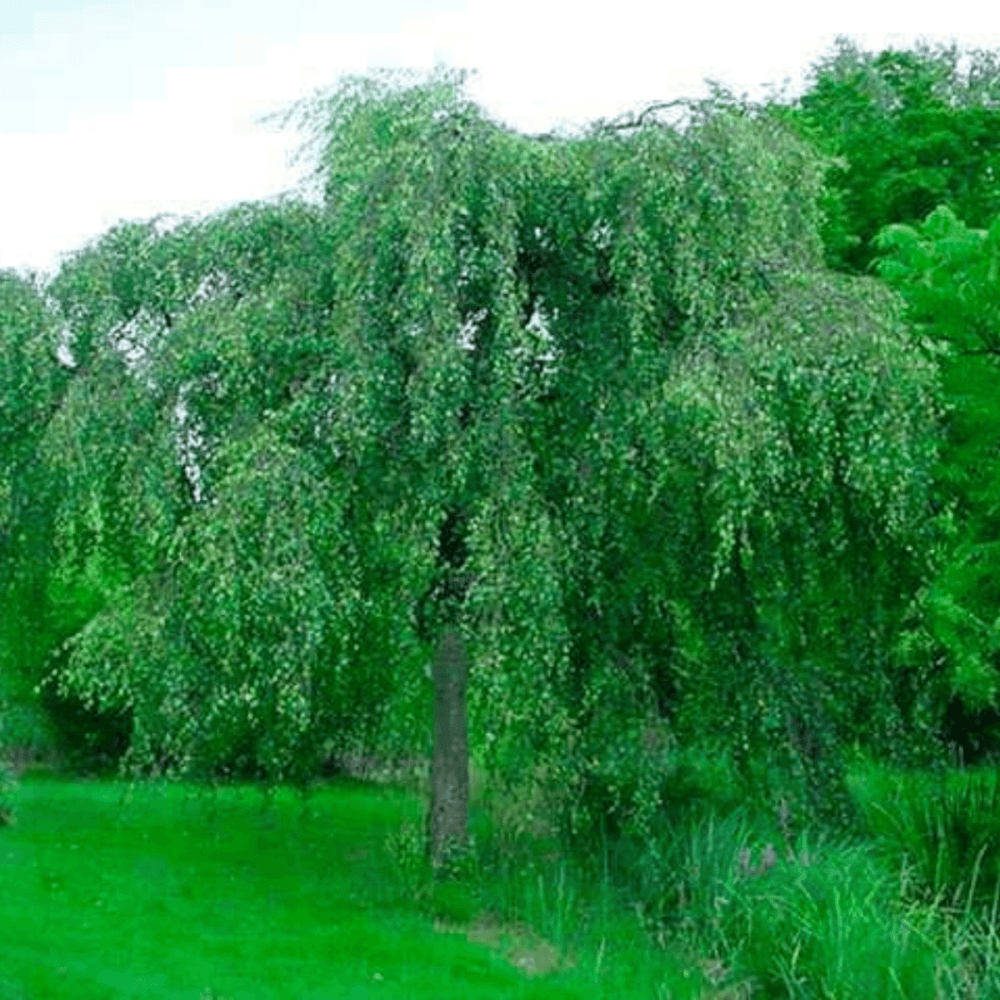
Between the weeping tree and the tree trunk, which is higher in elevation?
the weeping tree

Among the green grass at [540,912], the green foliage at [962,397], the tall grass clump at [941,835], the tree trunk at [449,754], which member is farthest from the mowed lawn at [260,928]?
the green foliage at [962,397]

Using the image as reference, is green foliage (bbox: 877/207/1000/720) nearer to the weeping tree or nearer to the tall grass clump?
the weeping tree

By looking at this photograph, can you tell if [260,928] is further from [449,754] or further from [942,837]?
[942,837]

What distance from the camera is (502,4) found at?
11.1 metres

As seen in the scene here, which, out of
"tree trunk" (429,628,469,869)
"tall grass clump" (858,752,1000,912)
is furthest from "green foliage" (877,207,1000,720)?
"tree trunk" (429,628,469,869)

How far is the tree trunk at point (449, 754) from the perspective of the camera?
39.1 feet

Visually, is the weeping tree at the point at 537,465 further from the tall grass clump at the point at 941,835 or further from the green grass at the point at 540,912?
the green grass at the point at 540,912

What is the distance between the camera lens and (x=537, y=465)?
36.6ft

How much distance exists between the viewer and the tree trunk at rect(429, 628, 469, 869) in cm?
1191

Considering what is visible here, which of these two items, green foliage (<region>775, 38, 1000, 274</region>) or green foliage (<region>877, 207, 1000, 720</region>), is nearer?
green foliage (<region>877, 207, 1000, 720</region>)

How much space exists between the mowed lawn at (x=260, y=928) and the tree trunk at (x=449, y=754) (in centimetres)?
39

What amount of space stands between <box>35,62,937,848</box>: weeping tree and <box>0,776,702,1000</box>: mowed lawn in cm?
94

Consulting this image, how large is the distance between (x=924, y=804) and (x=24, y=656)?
993 cm

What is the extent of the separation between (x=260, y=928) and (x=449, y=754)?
7.32ft
